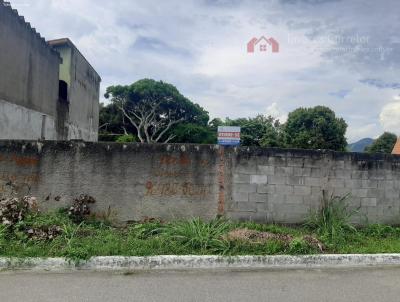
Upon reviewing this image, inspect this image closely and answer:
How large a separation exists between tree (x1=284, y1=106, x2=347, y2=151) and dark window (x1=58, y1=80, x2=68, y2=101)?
77.9 feet

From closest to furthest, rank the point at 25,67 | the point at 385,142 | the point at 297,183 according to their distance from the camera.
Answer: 1. the point at 297,183
2. the point at 25,67
3. the point at 385,142

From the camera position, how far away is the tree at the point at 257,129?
40438 mm


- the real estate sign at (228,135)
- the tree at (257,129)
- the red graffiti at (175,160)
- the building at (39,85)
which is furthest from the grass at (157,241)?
the tree at (257,129)

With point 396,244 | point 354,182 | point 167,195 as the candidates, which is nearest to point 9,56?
point 167,195

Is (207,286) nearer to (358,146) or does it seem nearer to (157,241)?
(157,241)

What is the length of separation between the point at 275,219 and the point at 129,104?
2820 cm

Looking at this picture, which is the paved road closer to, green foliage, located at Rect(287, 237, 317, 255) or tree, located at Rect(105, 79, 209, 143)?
green foliage, located at Rect(287, 237, 317, 255)

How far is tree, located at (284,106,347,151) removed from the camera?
3378cm

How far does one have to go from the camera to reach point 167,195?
5.73m

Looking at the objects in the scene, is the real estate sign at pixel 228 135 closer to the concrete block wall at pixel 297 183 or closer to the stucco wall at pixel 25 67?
the concrete block wall at pixel 297 183

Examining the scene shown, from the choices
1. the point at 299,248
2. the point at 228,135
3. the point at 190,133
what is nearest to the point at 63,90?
the point at 228,135

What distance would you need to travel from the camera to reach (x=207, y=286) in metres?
3.67

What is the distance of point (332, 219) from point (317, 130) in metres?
30.1

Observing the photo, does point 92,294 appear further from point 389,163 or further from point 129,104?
point 129,104
